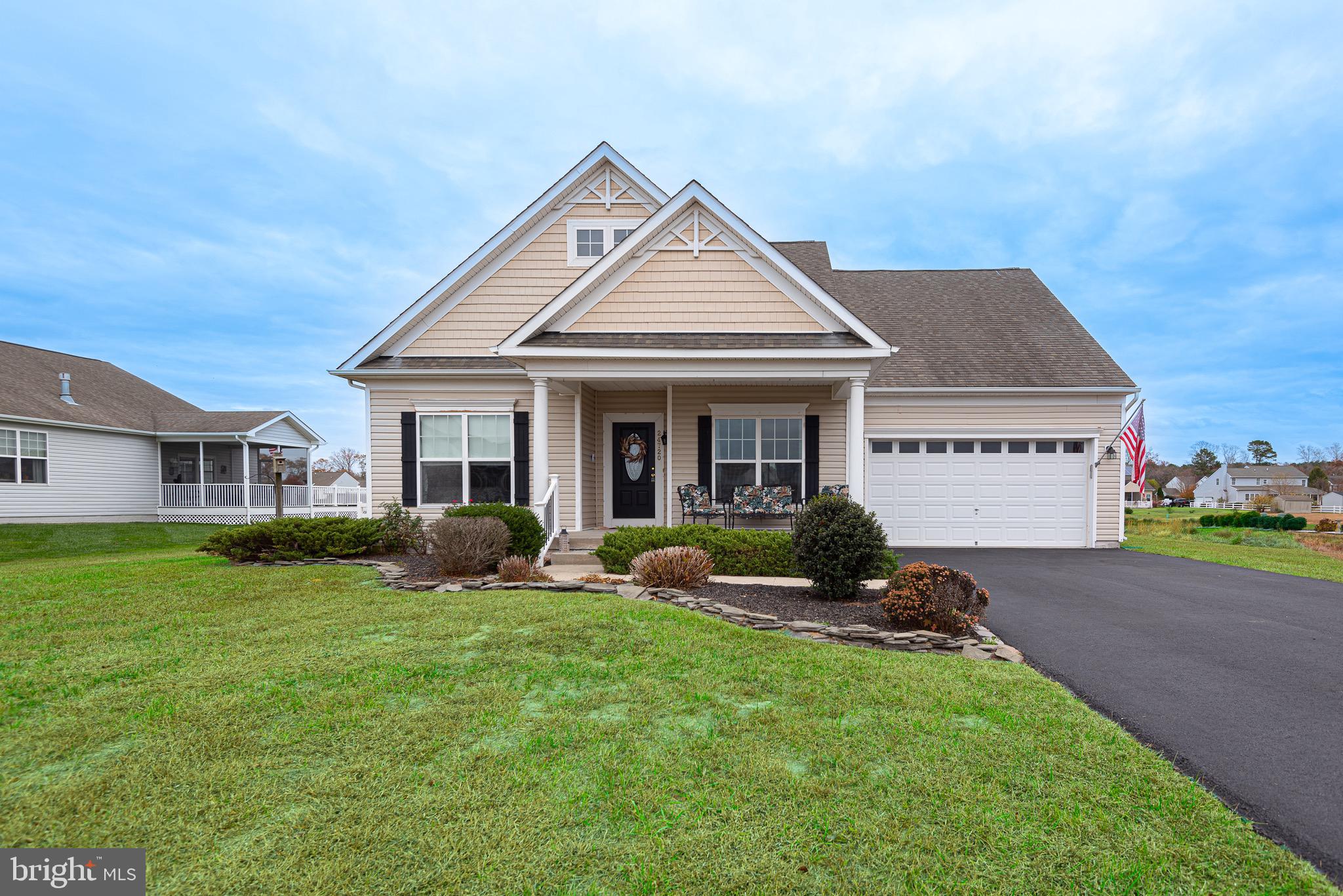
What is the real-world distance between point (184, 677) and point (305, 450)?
94.9 feet

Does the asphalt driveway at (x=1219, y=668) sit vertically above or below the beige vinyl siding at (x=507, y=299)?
below

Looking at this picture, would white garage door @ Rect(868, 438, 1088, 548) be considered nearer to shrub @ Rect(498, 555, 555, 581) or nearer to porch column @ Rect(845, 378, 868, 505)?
porch column @ Rect(845, 378, 868, 505)

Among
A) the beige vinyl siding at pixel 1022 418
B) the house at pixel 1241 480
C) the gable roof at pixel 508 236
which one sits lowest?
the house at pixel 1241 480

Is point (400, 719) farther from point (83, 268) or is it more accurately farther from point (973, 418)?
point (83, 268)

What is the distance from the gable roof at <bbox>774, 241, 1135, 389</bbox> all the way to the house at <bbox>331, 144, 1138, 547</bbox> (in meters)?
0.07

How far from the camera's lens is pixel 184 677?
168 inches

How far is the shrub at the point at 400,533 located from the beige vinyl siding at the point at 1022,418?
922 centimetres

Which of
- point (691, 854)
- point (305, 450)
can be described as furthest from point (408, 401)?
point (305, 450)

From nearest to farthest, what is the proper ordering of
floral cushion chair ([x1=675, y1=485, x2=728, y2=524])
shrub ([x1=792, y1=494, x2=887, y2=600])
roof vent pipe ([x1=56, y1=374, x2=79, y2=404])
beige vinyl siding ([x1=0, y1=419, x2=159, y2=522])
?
shrub ([x1=792, y1=494, x2=887, y2=600]) → floral cushion chair ([x1=675, y1=485, x2=728, y2=524]) → beige vinyl siding ([x1=0, y1=419, x2=159, y2=522]) → roof vent pipe ([x1=56, y1=374, x2=79, y2=404])

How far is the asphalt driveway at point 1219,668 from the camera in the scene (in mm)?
3104

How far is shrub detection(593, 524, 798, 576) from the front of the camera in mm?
8805

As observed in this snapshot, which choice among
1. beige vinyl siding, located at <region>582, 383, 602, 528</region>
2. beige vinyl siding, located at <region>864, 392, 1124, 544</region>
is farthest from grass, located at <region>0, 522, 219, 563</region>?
beige vinyl siding, located at <region>864, 392, 1124, 544</region>

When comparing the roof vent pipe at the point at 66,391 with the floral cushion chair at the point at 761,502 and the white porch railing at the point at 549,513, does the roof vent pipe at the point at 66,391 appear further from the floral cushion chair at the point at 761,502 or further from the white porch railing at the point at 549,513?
the floral cushion chair at the point at 761,502

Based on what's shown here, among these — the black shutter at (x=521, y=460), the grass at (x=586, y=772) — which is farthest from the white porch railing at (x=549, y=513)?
the grass at (x=586, y=772)
